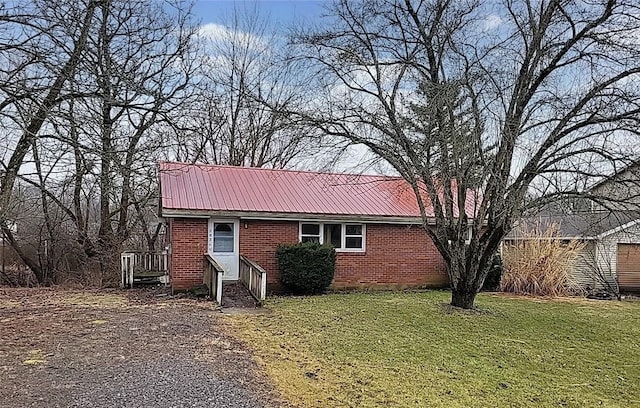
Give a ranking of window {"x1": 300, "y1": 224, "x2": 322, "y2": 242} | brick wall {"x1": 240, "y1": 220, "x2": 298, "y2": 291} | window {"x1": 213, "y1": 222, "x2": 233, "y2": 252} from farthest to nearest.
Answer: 1. window {"x1": 300, "y1": 224, "x2": 322, "y2": 242}
2. brick wall {"x1": 240, "y1": 220, "x2": 298, "y2": 291}
3. window {"x1": 213, "y1": 222, "x2": 233, "y2": 252}

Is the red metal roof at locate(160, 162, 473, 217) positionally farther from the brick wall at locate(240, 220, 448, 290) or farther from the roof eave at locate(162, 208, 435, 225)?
the brick wall at locate(240, 220, 448, 290)

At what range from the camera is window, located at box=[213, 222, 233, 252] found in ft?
44.9

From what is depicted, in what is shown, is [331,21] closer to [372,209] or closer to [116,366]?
[372,209]

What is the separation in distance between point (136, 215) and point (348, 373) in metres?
15.4

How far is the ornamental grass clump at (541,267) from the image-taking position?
50.8 feet

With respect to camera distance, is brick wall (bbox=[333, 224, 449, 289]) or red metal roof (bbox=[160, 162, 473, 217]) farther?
brick wall (bbox=[333, 224, 449, 289])

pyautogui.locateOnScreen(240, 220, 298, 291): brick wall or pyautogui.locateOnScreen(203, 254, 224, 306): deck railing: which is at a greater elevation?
pyautogui.locateOnScreen(240, 220, 298, 291): brick wall

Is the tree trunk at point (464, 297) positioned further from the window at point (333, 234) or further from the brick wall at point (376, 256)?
the window at point (333, 234)

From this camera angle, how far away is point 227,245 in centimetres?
1382

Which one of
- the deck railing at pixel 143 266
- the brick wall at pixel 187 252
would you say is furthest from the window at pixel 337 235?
the deck railing at pixel 143 266

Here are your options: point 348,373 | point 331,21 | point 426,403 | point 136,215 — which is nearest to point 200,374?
point 348,373

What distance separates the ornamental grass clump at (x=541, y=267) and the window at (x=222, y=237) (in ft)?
27.7

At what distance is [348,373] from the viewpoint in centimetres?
620

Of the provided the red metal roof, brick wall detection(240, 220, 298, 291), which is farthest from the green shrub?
the red metal roof
